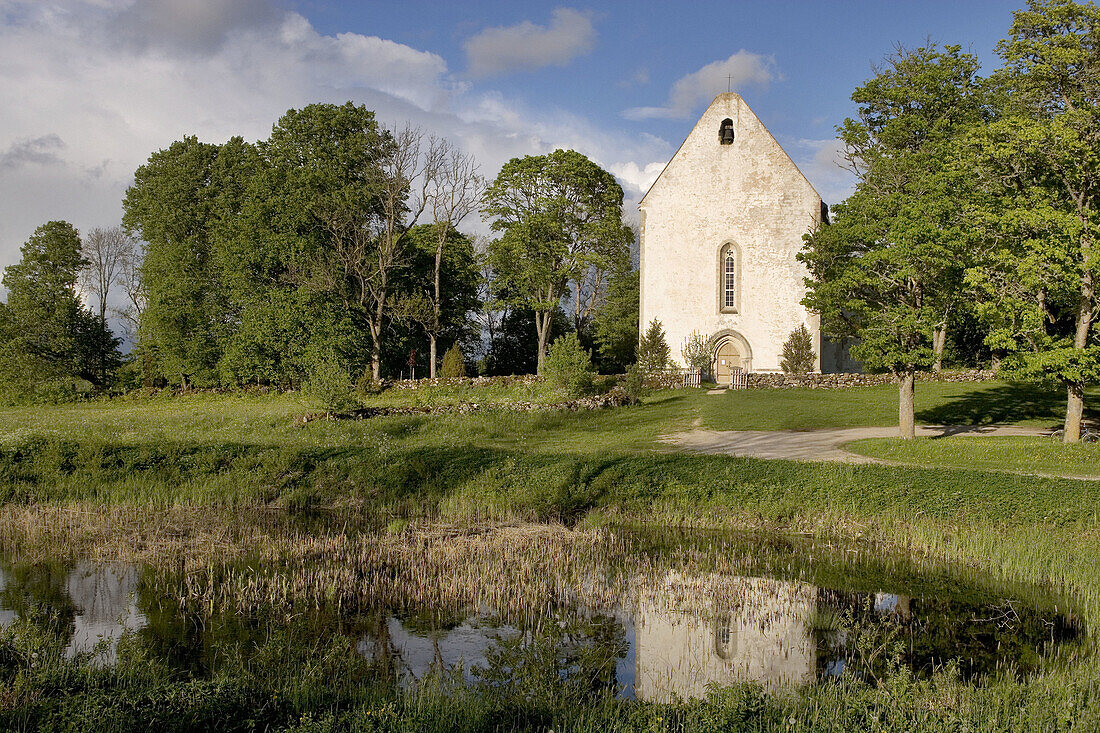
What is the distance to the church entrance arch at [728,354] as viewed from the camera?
41.6m

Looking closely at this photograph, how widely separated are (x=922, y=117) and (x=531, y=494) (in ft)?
98.9

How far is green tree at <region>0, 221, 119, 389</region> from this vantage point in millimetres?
42688

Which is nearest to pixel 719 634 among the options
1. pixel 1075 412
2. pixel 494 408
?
pixel 1075 412

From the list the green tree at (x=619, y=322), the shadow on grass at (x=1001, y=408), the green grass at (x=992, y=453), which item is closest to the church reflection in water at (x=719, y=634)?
the green grass at (x=992, y=453)

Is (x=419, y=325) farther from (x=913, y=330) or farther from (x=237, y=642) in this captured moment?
(x=237, y=642)

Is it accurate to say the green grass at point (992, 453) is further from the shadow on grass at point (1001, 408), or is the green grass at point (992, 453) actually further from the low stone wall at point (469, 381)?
the low stone wall at point (469, 381)

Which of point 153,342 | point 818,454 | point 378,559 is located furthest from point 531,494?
point 153,342

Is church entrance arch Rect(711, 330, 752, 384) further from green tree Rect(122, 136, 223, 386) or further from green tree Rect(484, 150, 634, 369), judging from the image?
green tree Rect(122, 136, 223, 386)

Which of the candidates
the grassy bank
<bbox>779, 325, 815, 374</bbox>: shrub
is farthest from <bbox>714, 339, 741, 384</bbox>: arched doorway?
the grassy bank

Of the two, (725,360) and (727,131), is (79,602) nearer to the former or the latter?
(725,360)

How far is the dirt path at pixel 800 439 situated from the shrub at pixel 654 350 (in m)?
14.6

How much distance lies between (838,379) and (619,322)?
15.2 meters

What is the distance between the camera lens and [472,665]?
885 centimetres

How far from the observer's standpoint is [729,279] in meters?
42.4
